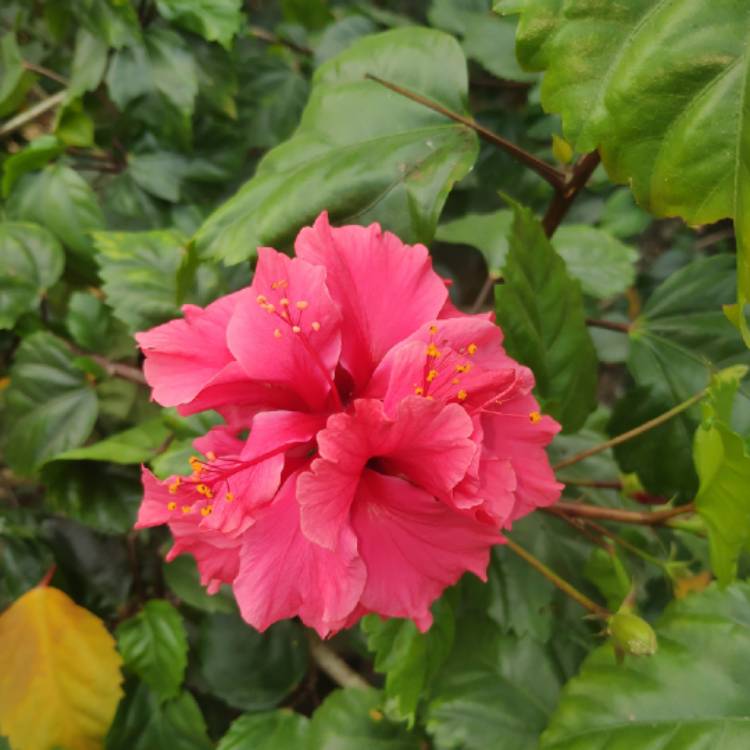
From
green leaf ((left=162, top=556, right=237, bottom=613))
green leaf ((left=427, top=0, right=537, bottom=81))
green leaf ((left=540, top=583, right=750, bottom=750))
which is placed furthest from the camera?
green leaf ((left=427, top=0, right=537, bottom=81))

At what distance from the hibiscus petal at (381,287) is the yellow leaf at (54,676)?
62 cm

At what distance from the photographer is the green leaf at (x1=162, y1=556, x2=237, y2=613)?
1.00 m

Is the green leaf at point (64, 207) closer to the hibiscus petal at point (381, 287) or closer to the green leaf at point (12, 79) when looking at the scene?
the green leaf at point (12, 79)

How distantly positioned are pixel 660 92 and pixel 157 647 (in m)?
0.86

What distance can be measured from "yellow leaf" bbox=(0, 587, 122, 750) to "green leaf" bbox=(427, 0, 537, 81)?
1.01 meters

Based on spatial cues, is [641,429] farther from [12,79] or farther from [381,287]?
[12,79]

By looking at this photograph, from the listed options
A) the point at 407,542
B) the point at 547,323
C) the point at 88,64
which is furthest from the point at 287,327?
the point at 88,64

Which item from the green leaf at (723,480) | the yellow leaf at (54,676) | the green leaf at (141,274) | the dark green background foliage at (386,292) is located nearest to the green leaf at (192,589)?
the dark green background foliage at (386,292)

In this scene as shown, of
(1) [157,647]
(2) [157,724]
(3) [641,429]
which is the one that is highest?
(3) [641,429]

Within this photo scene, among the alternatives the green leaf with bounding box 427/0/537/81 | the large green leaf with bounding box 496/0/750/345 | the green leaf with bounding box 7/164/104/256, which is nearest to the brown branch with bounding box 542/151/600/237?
the large green leaf with bounding box 496/0/750/345

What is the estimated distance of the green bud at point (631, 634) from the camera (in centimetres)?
64

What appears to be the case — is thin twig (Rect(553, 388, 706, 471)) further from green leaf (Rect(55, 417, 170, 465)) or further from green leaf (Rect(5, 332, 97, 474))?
green leaf (Rect(5, 332, 97, 474))

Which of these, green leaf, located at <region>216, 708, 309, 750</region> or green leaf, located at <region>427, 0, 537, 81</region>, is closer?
green leaf, located at <region>216, 708, 309, 750</region>

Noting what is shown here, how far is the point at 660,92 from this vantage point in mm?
577
